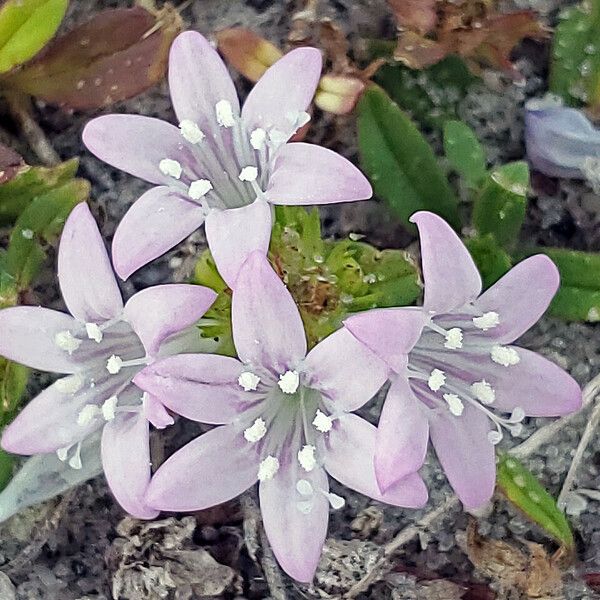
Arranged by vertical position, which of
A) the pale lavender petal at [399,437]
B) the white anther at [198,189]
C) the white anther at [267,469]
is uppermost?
the white anther at [198,189]

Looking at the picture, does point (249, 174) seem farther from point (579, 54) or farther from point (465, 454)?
point (579, 54)

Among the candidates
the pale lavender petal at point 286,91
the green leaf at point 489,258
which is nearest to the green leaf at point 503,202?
the green leaf at point 489,258

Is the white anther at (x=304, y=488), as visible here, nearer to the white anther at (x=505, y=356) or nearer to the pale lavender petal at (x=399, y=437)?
the pale lavender petal at (x=399, y=437)

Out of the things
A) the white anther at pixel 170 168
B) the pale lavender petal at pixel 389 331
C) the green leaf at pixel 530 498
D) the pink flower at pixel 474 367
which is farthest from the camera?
the green leaf at pixel 530 498

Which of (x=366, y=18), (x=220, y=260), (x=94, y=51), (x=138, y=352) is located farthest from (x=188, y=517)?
(x=366, y=18)

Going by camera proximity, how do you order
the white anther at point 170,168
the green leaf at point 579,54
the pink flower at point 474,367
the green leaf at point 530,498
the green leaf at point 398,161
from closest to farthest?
1. the pink flower at point 474,367
2. the white anther at point 170,168
3. the green leaf at point 530,498
4. the green leaf at point 398,161
5. the green leaf at point 579,54

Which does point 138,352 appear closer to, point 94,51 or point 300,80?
point 300,80
